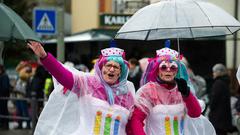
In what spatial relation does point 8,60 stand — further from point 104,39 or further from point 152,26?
point 152,26

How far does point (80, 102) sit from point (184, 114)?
36.5 inches

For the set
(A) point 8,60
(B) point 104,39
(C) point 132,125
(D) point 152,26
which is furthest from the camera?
(A) point 8,60

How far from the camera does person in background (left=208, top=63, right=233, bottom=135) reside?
1041cm

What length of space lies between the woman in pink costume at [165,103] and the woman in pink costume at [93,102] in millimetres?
148

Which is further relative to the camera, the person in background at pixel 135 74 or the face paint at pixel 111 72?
the person in background at pixel 135 74

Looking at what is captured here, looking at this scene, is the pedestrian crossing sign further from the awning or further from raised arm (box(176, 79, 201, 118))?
raised arm (box(176, 79, 201, 118))

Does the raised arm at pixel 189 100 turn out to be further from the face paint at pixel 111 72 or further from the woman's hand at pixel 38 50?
the woman's hand at pixel 38 50

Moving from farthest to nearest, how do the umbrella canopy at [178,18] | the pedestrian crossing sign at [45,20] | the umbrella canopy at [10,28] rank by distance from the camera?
the pedestrian crossing sign at [45,20]
the umbrella canopy at [10,28]
the umbrella canopy at [178,18]

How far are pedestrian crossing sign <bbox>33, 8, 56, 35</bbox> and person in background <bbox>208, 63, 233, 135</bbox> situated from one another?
3.42 m

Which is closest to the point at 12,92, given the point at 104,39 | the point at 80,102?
the point at 104,39

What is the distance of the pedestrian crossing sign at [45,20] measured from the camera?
12320 mm

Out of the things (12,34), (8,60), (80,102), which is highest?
(12,34)

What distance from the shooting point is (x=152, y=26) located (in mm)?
6129

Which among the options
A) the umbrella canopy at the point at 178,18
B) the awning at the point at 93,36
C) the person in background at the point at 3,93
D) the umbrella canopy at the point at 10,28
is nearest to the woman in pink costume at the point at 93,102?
the umbrella canopy at the point at 178,18
